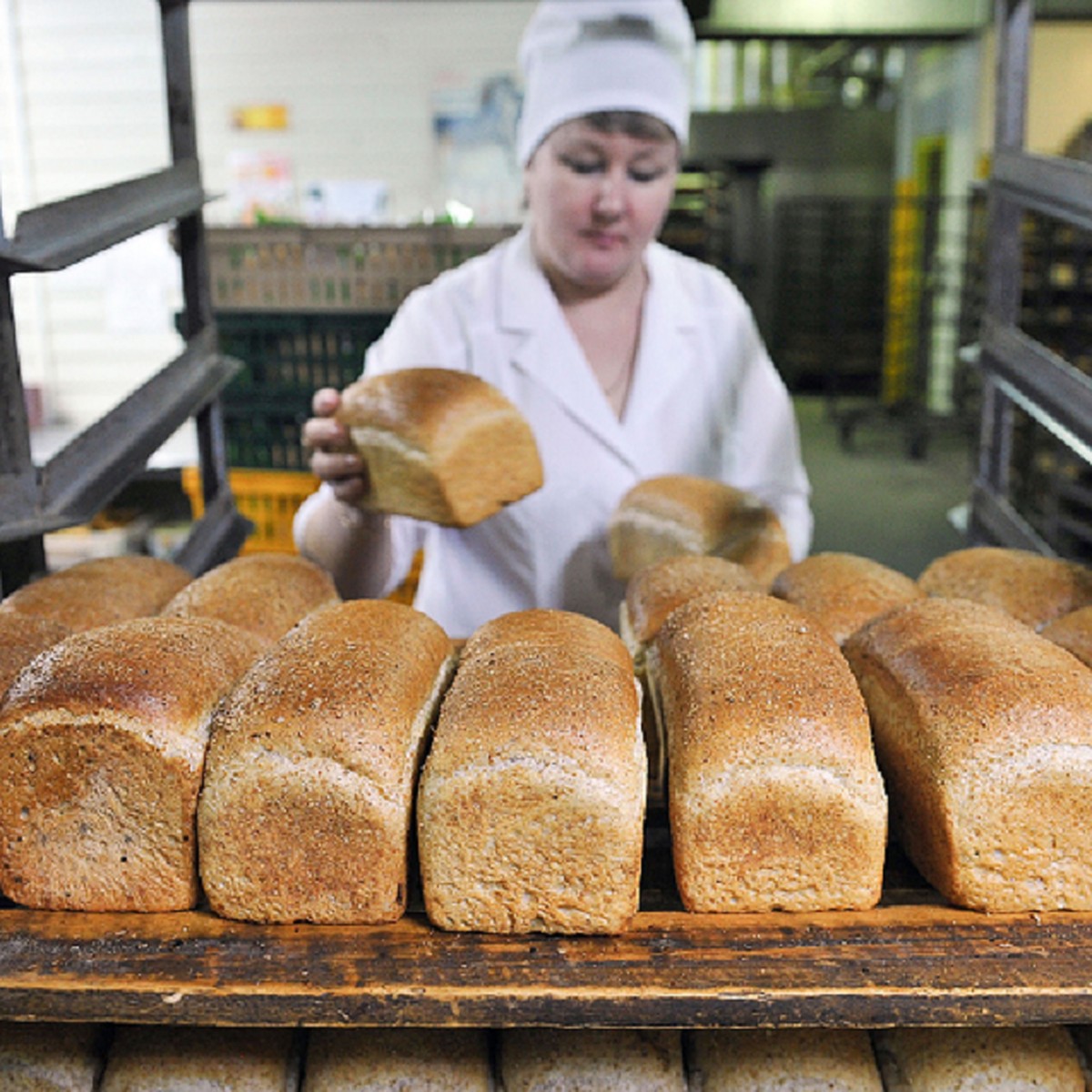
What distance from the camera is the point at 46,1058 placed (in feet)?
3.13

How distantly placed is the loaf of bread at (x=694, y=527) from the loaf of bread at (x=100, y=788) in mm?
883

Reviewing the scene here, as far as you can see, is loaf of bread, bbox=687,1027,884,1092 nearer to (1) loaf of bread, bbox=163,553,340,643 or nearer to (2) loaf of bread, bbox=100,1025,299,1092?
(2) loaf of bread, bbox=100,1025,299,1092

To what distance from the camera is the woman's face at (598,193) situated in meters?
1.89

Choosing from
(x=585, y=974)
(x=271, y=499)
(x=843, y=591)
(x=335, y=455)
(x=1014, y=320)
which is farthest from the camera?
(x=271, y=499)

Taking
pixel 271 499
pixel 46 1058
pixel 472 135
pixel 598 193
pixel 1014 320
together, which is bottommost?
pixel 271 499

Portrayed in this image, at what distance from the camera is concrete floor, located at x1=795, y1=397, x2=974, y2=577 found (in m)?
6.09

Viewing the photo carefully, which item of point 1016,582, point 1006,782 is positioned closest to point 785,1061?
point 1006,782

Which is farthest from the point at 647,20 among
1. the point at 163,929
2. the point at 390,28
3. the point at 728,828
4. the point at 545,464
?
the point at 390,28

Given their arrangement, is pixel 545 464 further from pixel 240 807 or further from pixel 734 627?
pixel 240 807

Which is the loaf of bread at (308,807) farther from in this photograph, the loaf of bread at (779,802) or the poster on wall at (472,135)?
the poster on wall at (472,135)

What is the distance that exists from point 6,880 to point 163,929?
0.53 feet

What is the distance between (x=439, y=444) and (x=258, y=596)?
36 cm

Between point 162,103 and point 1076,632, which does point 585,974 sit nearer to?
point 1076,632

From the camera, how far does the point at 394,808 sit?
0.93 meters
